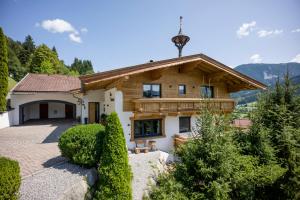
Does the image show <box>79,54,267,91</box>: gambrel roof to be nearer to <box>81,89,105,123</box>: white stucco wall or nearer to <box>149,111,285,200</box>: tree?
<box>81,89,105,123</box>: white stucco wall

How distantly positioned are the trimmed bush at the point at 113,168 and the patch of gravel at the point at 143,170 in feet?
2.19

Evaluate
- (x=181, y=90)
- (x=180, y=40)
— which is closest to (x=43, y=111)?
(x=181, y=90)

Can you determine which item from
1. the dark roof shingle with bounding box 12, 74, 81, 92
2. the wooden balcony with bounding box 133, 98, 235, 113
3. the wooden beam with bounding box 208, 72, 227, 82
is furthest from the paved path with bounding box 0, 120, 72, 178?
the wooden beam with bounding box 208, 72, 227, 82

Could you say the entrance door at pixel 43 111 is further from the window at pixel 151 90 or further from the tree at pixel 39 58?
the tree at pixel 39 58

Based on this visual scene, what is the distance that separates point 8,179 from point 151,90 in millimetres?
9794

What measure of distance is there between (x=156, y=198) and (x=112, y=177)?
6.51ft

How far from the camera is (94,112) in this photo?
58.2 ft

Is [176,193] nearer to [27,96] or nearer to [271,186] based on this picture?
[271,186]

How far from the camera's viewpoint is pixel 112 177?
22.1 feet

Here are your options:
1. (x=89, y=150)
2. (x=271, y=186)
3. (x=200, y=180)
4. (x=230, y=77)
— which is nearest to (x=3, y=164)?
(x=89, y=150)

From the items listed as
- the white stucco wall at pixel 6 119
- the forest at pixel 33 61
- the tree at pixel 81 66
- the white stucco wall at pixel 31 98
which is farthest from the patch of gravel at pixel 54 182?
the tree at pixel 81 66

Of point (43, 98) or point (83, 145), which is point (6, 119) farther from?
point (83, 145)

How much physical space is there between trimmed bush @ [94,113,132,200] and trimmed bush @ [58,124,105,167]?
2.04 ft

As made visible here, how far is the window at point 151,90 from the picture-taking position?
1319 centimetres
